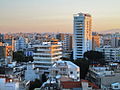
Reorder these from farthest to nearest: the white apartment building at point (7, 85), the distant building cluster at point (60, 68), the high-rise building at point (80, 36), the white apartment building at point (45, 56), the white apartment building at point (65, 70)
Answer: the high-rise building at point (80, 36), the white apartment building at point (45, 56), the white apartment building at point (65, 70), the distant building cluster at point (60, 68), the white apartment building at point (7, 85)

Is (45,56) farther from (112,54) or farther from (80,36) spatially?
(112,54)

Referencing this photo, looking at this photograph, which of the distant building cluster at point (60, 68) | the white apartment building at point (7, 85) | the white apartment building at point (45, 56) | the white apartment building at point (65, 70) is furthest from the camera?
the white apartment building at point (45, 56)

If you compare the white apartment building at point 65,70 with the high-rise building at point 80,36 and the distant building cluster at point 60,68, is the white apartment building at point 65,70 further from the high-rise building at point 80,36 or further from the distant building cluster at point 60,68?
the high-rise building at point 80,36

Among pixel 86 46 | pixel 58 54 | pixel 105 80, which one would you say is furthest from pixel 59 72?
pixel 86 46

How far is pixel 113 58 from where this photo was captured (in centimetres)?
5009

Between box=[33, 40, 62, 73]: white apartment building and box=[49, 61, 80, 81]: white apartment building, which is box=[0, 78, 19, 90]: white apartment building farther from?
box=[33, 40, 62, 73]: white apartment building

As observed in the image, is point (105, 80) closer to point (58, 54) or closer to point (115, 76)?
point (115, 76)

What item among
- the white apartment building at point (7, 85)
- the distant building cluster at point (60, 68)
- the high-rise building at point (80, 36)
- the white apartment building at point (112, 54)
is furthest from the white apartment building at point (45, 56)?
the white apartment building at point (112, 54)

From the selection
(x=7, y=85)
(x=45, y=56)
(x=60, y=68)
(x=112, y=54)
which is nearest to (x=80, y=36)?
(x=112, y=54)

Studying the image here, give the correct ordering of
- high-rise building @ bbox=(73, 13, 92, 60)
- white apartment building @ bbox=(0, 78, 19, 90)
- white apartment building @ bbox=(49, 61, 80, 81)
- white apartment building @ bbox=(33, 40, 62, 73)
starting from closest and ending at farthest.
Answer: white apartment building @ bbox=(0, 78, 19, 90) → white apartment building @ bbox=(49, 61, 80, 81) → white apartment building @ bbox=(33, 40, 62, 73) → high-rise building @ bbox=(73, 13, 92, 60)

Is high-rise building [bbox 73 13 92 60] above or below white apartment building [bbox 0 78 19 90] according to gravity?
above

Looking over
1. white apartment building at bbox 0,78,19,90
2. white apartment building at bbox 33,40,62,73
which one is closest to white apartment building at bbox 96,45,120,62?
white apartment building at bbox 33,40,62,73

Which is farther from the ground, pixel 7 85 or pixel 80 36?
pixel 80 36

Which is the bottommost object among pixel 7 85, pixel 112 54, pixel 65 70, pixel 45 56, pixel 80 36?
pixel 112 54
